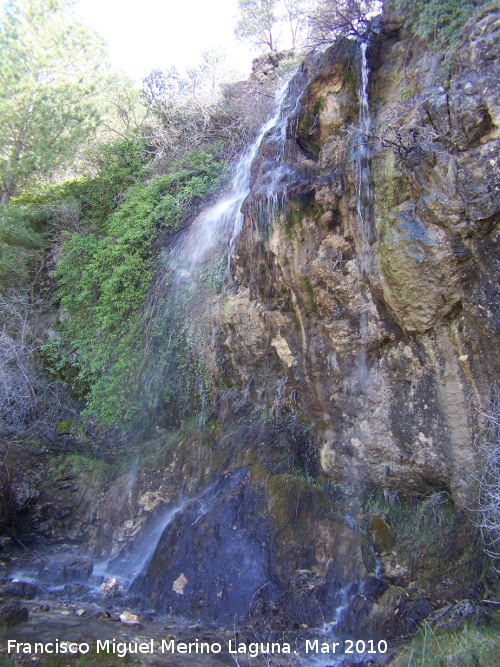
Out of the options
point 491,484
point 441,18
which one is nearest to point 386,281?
point 491,484

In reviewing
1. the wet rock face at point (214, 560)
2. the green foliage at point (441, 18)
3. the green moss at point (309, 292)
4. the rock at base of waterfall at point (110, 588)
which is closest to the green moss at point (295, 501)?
the wet rock face at point (214, 560)

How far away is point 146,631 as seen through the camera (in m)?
5.20

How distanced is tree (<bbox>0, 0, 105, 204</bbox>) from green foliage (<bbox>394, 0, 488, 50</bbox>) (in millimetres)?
7717

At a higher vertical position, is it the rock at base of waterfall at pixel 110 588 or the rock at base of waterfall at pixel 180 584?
the rock at base of waterfall at pixel 180 584

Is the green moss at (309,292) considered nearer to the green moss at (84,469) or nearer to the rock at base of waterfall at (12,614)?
the green moss at (84,469)

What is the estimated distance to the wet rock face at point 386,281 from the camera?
202 inches

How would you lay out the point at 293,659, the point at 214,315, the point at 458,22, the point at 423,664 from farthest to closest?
the point at 214,315 → the point at 458,22 → the point at 293,659 → the point at 423,664

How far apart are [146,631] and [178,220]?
22.3 ft

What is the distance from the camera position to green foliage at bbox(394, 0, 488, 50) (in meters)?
5.77

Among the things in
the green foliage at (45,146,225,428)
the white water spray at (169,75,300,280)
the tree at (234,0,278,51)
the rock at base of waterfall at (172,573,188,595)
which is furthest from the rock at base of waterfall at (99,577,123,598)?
the tree at (234,0,278,51)

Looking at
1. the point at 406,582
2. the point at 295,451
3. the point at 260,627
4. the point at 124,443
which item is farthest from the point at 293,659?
the point at 124,443

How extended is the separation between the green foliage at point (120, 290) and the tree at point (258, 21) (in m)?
9.51

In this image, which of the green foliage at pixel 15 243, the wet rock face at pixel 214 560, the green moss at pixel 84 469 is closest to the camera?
the wet rock face at pixel 214 560

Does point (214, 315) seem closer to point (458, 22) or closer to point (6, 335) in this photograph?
point (6, 335)
